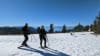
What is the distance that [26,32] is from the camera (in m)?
14.6

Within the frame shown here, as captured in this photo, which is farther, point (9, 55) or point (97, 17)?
point (97, 17)

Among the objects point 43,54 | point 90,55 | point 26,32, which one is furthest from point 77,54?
point 26,32

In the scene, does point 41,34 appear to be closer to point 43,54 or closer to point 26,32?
point 26,32

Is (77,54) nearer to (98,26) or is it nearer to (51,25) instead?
(98,26)

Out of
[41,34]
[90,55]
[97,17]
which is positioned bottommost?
[90,55]

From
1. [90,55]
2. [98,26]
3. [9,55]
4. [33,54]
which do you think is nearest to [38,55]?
[33,54]

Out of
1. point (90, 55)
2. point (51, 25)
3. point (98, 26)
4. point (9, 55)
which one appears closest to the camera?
point (9, 55)

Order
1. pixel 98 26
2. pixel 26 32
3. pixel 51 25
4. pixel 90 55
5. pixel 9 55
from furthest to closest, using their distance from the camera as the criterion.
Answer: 1. pixel 51 25
2. pixel 98 26
3. pixel 26 32
4. pixel 90 55
5. pixel 9 55

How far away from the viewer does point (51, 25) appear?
5594cm

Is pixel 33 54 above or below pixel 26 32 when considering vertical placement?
below

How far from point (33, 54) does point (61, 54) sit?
2199mm

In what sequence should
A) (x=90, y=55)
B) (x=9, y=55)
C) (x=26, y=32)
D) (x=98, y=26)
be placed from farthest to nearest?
(x=98, y=26), (x=26, y=32), (x=90, y=55), (x=9, y=55)

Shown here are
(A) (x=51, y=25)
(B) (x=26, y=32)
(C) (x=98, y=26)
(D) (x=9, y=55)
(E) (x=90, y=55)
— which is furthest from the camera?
(A) (x=51, y=25)

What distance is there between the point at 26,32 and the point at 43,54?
11.1 feet
